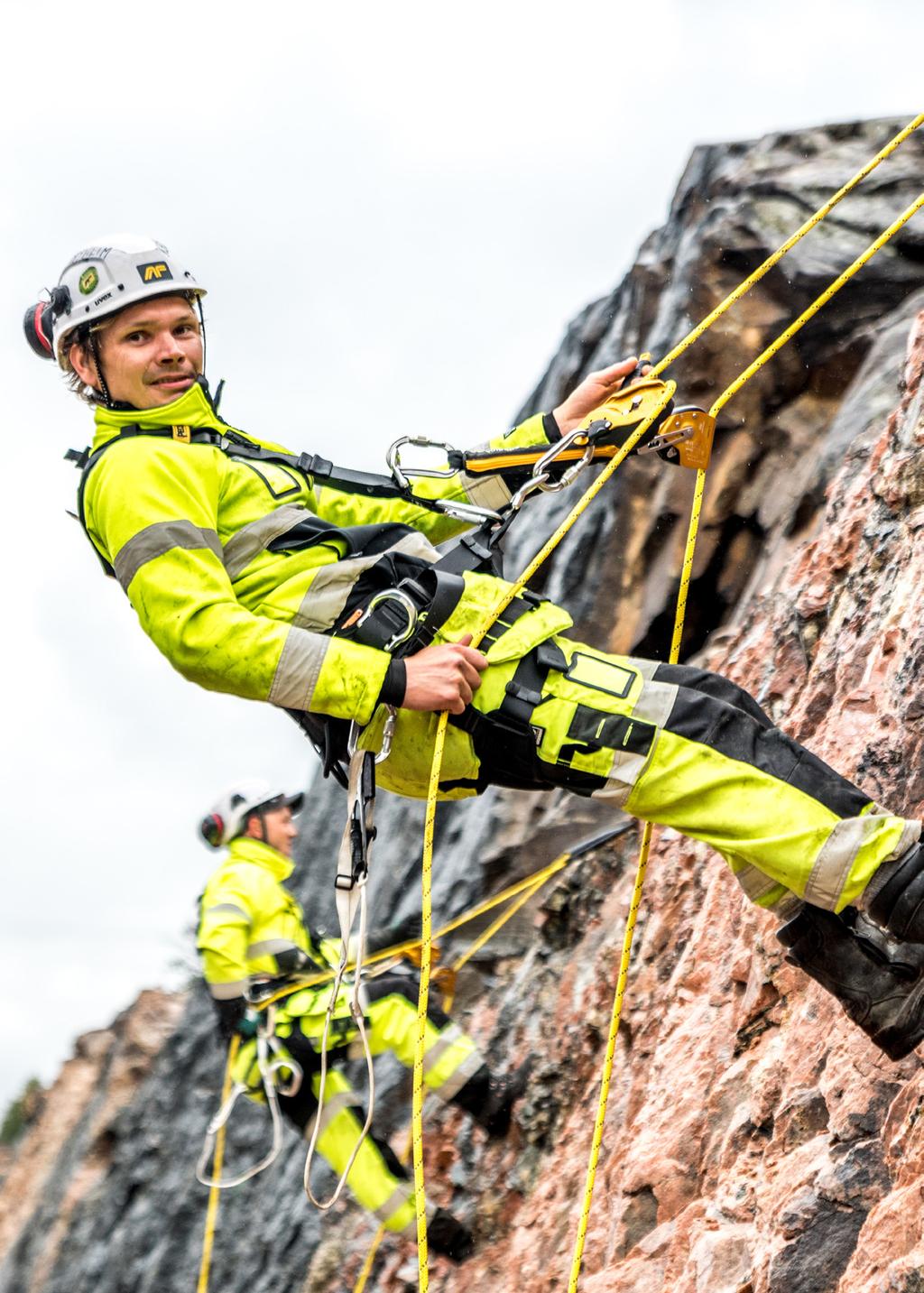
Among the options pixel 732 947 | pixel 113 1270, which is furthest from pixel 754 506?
pixel 113 1270

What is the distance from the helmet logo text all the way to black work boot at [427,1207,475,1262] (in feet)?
14.6

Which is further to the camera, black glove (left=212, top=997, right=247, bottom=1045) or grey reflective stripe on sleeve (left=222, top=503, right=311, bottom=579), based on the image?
black glove (left=212, top=997, right=247, bottom=1045)

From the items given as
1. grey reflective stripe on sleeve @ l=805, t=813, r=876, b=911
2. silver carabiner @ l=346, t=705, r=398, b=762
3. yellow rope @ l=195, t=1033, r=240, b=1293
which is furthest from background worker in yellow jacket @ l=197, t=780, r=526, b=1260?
grey reflective stripe on sleeve @ l=805, t=813, r=876, b=911

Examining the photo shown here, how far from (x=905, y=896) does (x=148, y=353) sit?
262 cm

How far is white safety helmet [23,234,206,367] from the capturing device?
4.62 metres

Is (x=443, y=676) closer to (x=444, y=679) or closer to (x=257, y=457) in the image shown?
(x=444, y=679)

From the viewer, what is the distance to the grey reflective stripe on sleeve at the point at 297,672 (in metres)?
3.96

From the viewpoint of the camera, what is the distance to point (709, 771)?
12.6 feet

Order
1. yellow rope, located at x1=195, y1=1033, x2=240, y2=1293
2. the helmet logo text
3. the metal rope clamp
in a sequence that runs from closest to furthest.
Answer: the metal rope clamp
the helmet logo text
yellow rope, located at x1=195, y1=1033, x2=240, y2=1293

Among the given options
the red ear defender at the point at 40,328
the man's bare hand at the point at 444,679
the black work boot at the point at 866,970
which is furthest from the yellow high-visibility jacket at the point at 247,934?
the black work boot at the point at 866,970

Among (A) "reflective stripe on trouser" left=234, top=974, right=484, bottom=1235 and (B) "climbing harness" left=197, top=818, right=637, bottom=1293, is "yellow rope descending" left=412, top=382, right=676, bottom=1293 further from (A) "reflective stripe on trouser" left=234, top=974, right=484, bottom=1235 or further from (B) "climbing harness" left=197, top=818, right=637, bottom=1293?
(B) "climbing harness" left=197, top=818, right=637, bottom=1293

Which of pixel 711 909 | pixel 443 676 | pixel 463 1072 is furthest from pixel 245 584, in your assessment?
pixel 463 1072

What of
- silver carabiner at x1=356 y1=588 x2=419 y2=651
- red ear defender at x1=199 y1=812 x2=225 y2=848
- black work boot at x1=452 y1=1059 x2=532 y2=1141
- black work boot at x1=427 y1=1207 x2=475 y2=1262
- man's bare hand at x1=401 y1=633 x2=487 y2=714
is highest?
red ear defender at x1=199 y1=812 x2=225 y2=848

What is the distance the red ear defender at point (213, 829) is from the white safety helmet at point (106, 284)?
15.2ft
